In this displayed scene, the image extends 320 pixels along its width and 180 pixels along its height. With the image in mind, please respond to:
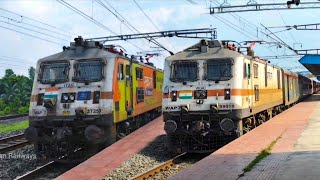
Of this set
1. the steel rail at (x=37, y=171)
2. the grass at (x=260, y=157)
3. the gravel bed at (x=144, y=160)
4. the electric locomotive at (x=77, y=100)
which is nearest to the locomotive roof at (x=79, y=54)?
the electric locomotive at (x=77, y=100)

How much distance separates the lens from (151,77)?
21438 mm

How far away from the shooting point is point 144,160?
520 inches

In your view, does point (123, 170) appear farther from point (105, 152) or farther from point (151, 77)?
point (151, 77)

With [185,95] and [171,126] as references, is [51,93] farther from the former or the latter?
[185,95]

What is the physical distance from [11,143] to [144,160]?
8.22 m

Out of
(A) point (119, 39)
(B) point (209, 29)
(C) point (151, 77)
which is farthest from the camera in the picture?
(A) point (119, 39)

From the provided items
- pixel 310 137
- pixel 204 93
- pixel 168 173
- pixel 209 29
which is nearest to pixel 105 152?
pixel 168 173

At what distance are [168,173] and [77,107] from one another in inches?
171

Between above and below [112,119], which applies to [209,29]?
above

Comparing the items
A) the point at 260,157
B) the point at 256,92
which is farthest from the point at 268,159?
the point at 256,92

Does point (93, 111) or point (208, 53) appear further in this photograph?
point (208, 53)

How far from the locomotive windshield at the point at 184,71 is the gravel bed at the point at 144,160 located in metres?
2.37

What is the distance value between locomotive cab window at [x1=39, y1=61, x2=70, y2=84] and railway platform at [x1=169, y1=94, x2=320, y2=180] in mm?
6180

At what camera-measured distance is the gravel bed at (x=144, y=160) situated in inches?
459
